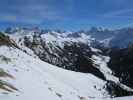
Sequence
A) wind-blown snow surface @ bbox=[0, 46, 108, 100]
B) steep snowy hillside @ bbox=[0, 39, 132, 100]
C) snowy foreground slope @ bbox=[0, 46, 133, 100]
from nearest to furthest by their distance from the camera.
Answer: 1. steep snowy hillside @ bbox=[0, 39, 132, 100]
2. snowy foreground slope @ bbox=[0, 46, 133, 100]
3. wind-blown snow surface @ bbox=[0, 46, 108, 100]

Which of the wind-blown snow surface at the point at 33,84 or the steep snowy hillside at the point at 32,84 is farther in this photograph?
the wind-blown snow surface at the point at 33,84

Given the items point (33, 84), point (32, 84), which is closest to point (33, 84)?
point (33, 84)

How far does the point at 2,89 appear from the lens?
19.8 meters

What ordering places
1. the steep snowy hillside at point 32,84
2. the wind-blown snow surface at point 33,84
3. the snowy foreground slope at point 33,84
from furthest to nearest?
1. the wind-blown snow surface at point 33,84
2. the snowy foreground slope at point 33,84
3. the steep snowy hillside at point 32,84

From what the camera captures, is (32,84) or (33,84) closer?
(32,84)

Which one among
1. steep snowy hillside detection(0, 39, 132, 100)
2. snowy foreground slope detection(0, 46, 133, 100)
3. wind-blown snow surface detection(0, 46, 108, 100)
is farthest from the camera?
wind-blown snow surface detection(0, 46, 108, 100)

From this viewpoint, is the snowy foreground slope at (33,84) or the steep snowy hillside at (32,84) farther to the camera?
the snowy foreground slope at (33,84)

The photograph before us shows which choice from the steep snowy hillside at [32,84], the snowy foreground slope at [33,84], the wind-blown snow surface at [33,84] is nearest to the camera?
the steep snowy hillside at [32,84]

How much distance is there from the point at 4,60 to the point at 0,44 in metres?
18.6

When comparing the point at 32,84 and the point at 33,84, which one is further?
the point at 33,84

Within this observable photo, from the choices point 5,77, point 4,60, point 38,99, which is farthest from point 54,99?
point 4,60

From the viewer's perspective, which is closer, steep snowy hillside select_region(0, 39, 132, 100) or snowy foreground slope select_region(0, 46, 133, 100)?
steep snowy hillside select_region(0, 39, 132, 100)

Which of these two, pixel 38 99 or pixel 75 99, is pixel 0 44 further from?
pixel 38 99

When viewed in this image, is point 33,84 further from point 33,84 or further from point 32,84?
point 32,84
